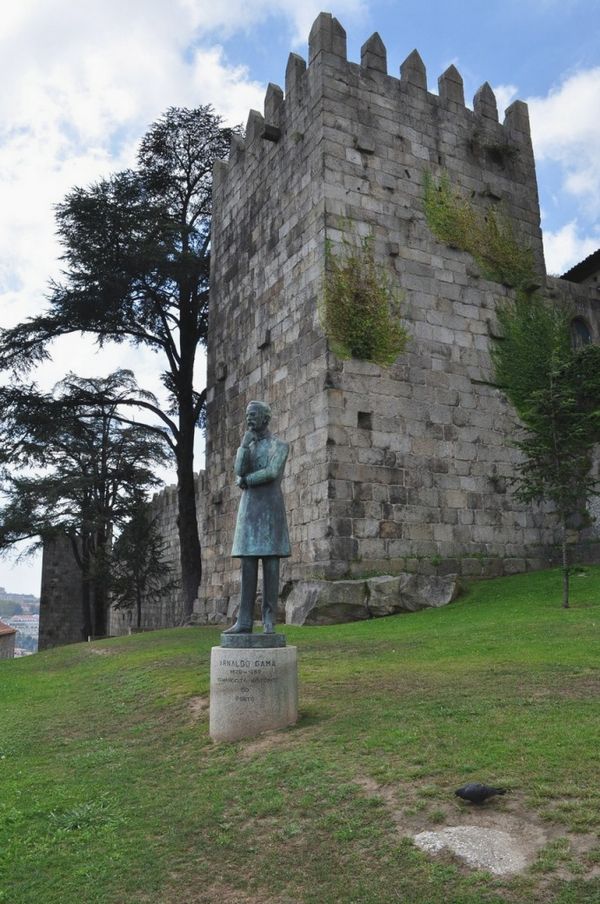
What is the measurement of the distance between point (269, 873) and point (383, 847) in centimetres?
65

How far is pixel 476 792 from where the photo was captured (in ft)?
15.3

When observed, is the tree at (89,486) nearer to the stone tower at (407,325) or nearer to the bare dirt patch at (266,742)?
the stone tower at (407,325)

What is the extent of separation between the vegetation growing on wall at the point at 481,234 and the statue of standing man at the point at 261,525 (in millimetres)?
10174

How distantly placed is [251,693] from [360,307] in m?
9.55

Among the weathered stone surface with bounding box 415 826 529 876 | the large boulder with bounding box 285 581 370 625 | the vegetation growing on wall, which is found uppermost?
the vegetation growing on wall

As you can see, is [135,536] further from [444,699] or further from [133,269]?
[444,699]

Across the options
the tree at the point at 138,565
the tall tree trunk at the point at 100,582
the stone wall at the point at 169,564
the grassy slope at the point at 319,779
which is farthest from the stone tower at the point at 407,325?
the tall tree trunk at the point at 100,582

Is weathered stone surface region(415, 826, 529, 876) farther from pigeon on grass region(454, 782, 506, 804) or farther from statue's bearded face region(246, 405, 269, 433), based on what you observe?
statue's bearded face region(246, 405, 269, 433)

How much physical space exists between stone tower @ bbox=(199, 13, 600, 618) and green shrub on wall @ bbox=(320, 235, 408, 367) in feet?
0.77

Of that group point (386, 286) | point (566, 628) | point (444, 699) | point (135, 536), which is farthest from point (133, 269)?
point (444, 699)

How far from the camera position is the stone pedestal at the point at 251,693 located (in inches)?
271

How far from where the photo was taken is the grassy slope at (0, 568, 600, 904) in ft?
14.2

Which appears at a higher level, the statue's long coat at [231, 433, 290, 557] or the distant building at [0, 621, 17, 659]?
the statue's long coat at [231, 433, 290, 557]

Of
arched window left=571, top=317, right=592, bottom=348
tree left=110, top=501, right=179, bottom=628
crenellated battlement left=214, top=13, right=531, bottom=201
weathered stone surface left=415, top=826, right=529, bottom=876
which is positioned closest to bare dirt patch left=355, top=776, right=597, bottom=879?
weathered stone surface left=415, top=826, right=529, bottom=876
